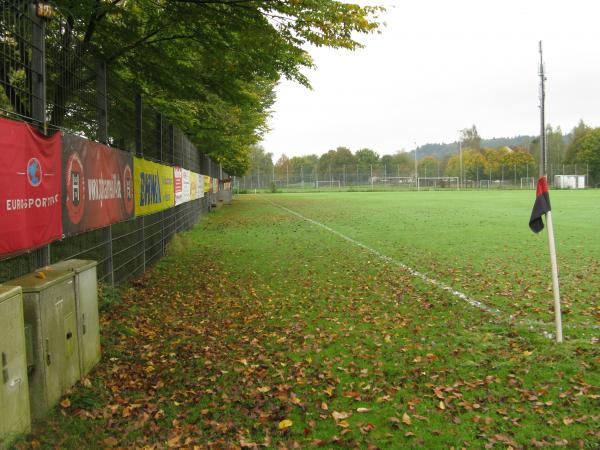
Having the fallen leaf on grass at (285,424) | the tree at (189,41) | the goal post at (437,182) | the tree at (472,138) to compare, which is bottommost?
the fallen leaf on grass at (285,424)

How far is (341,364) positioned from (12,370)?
2897mm

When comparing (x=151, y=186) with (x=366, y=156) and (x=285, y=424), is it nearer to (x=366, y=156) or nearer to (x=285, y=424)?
(x=285, y=424)

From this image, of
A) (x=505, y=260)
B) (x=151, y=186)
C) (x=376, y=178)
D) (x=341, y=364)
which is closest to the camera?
(x=341, y=364)

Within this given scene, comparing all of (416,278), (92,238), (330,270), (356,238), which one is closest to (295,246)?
(356,238)

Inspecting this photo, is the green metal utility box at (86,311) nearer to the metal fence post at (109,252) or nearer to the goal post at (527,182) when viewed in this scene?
the metal fence post at (109,252)

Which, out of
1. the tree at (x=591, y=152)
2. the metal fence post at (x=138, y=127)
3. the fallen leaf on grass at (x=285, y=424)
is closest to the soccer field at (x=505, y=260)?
the fallen leaf on grass at (x=285, y=424)

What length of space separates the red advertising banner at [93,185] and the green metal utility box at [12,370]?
2.05 meters

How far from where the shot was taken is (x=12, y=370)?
11.1ft

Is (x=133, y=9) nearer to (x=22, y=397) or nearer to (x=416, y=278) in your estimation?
(x=416, y=278)

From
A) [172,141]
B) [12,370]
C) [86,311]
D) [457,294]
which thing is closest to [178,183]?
[172,141]

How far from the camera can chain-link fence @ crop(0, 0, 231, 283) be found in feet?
16.4

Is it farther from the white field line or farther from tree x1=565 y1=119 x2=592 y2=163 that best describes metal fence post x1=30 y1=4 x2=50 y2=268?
tree x1=565 y1=119 x2=592 y2=163

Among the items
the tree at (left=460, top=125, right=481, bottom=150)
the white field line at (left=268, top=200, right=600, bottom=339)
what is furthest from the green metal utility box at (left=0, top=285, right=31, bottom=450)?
the tree at (left=460, top=125, right=481, bottom=150)

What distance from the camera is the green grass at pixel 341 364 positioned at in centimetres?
386
